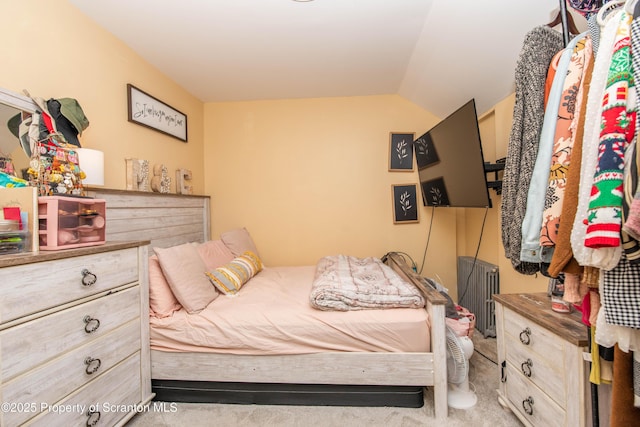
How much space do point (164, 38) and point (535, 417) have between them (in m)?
3.09

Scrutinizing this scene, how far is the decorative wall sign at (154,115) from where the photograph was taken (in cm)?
206

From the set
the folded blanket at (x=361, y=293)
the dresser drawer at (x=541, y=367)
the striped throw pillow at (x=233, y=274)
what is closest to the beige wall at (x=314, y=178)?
the striped throw pillow at (x=233, y=274)

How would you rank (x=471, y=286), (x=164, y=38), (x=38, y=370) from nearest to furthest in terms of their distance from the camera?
1. (x=38, y=370)
2. (x=164, y=38)
3. (x=471, y=286)

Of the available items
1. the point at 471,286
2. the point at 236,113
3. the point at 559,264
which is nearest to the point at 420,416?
the point at 559,264

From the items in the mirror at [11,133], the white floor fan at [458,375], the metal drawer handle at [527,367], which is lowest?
the white floor fan at [458,375]

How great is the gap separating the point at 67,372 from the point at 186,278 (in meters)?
0.65

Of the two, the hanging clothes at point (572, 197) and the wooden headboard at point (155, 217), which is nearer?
the hanging clothes at point (572, 197)

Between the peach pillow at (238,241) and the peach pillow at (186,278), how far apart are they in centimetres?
75

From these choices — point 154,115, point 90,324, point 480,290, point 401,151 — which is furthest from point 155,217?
point 480,290

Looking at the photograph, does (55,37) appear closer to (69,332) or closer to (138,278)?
(138,278)

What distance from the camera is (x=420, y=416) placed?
4.83 feet

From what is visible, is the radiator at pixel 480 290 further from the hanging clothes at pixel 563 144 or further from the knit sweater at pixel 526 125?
the hanging clothes at pixel 563 144

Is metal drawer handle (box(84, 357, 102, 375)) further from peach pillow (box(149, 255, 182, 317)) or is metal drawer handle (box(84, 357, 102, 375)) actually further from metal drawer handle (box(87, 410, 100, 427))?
peach pillow (box(149, 255, 182, 317))

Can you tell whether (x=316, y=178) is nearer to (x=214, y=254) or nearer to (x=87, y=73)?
(x=214, y=254)
